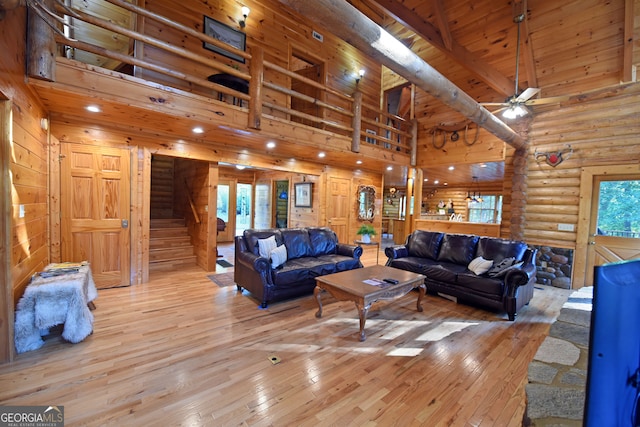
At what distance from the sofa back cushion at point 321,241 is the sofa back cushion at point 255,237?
62 cm

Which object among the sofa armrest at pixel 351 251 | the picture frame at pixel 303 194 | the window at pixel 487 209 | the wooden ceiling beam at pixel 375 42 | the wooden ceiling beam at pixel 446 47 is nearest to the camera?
the wooden ceiling beam at pixel 375 42

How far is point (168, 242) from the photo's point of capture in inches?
230

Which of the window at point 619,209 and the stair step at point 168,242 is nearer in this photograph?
the window at point 619,209

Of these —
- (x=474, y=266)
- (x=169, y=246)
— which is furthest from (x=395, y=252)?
(x=169, y=246)

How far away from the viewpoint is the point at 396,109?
10.8 meters

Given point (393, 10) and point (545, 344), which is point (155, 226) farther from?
point (545, 344)

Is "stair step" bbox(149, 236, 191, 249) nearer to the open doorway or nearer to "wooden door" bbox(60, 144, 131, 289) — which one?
"wooden door" bbox(60, 144, 131, 289)

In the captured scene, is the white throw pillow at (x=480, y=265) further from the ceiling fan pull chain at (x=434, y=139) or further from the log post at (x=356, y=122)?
the ceiling fan pull chain at (x=434, y=139)

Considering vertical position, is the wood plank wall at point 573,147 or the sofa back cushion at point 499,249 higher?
the wood plank wall at point 573,147

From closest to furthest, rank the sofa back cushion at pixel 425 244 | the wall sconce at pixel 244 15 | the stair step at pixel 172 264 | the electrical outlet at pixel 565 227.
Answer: the sofa back cushion at pixel 425 244 < the electrical outlet at pixel 565 227 < the wall sconce at pixel 244 15 < the stair step at pixel 172 264

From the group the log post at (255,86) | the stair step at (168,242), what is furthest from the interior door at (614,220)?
the stair step at (168,242)

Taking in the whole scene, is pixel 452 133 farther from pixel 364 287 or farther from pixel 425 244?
pixel 364 287

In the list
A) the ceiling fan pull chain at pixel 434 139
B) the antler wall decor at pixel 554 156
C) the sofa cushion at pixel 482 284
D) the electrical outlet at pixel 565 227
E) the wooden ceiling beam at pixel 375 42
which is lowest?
the sofa cushion at pixel 482 284

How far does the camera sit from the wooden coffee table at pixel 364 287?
9.21 feet
